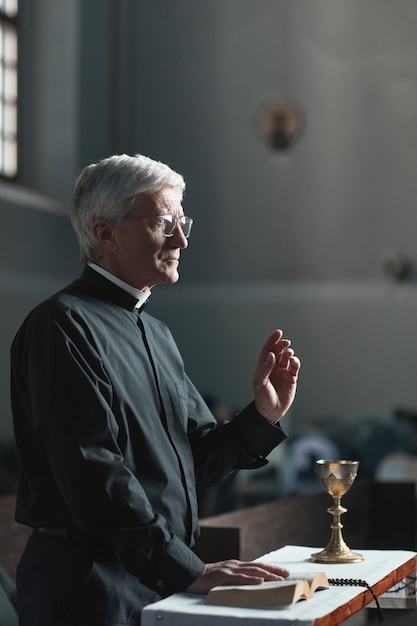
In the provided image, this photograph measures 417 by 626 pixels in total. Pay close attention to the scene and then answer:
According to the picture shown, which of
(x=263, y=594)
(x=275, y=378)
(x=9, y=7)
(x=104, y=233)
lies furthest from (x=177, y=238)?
(x=9, y=7)

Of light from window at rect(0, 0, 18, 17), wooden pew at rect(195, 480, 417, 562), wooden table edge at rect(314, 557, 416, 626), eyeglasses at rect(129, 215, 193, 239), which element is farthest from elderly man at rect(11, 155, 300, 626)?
light from window at rect(0, 0, 18, 17)

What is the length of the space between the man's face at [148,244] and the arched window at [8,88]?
8.77 metres

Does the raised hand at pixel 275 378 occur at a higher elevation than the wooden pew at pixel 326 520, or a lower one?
Answer: higher

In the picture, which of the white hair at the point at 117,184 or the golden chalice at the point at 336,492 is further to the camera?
the golden chalice at the point at 336,492

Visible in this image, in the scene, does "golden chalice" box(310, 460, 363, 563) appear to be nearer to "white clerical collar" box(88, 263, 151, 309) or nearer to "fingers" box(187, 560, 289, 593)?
"fingers" box(187, 560, 289, 593)

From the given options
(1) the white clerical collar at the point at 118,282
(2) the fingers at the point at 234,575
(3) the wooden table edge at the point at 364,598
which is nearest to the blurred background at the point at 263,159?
(3) the wooden table edge at the point at 364,598

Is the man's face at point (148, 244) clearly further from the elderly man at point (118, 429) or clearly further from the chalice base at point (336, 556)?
the chalice base at point (336, 556)

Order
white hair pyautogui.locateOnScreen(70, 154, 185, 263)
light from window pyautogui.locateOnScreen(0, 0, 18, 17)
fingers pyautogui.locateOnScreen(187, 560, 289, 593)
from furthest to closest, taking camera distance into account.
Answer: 1. light from window pyautogui.locateOnScreen(0, 0, 18, 17)
2. white hair pyautogui.locateOnScreen(70, 154, 185, 263)
3. fingers pyautogui.locateOnScreen(187, 560, 289, 593)

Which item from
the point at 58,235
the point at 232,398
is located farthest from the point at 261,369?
the point at 232,398

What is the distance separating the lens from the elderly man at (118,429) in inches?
79.5

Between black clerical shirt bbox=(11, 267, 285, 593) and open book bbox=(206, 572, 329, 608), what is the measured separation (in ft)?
0.34

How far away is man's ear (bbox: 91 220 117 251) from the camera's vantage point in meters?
2.35

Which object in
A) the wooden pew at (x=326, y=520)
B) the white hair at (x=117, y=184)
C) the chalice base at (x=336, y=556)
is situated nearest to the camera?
the white hair at (x=117, y=184)

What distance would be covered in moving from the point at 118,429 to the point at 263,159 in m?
10.6
